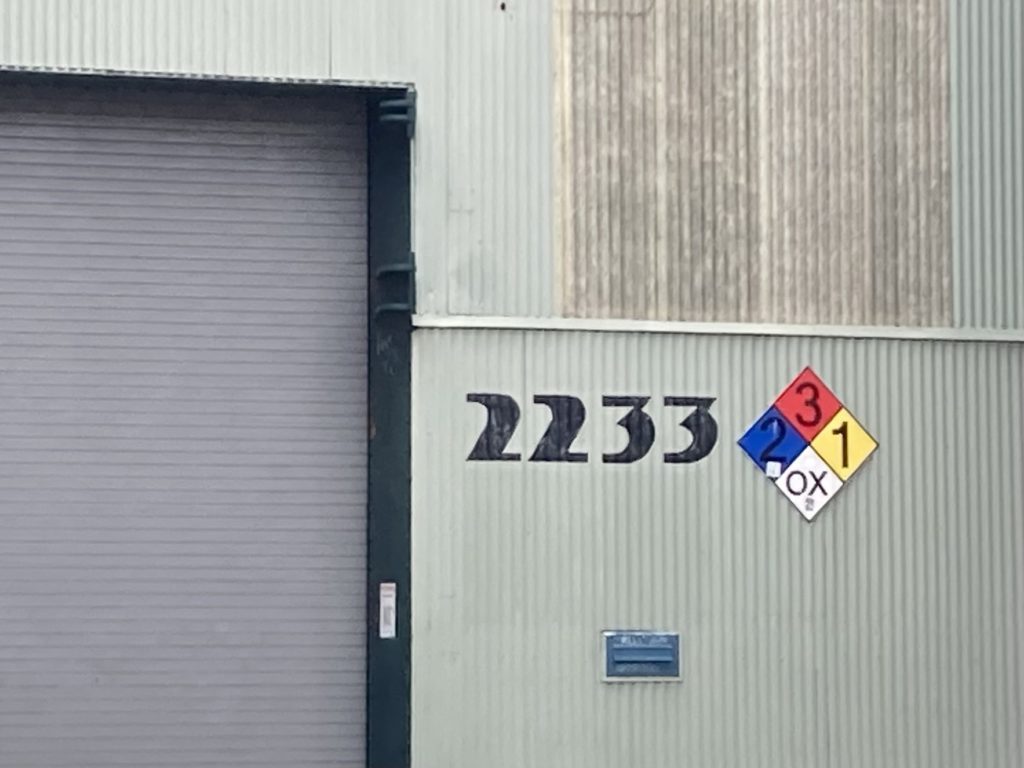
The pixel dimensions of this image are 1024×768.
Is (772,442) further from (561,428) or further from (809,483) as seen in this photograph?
(561,428)

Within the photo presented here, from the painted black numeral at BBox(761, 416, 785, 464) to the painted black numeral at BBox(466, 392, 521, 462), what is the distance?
68.5 inches

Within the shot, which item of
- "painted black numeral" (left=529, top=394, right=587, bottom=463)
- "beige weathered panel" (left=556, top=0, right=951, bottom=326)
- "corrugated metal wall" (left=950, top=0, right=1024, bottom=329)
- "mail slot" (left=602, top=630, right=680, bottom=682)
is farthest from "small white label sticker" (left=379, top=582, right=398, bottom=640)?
"corrugated metal wall" (left=950, top=0, right=1024, bottom=329)

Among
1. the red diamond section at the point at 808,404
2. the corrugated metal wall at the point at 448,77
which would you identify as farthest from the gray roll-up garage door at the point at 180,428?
the red diamond section at the point at 808,404

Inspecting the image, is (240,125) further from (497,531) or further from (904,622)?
(904,622)

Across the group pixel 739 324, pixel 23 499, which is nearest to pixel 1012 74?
pixel 739 324

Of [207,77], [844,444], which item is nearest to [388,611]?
[844,444]

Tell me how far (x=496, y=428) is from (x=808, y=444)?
2225 mm

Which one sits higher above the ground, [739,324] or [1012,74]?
[1012,74]

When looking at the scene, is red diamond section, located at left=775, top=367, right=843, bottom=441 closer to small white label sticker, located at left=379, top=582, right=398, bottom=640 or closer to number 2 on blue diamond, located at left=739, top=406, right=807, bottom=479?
number 2 on blue diamond, located at left=739, top=406, right=807, bottom=479

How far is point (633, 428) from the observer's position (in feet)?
40.2

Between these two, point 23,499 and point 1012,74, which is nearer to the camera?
point 23,499

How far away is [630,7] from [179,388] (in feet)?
13.5

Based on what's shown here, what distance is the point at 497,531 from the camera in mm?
12039

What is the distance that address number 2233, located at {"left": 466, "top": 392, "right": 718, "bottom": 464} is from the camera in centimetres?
1209
